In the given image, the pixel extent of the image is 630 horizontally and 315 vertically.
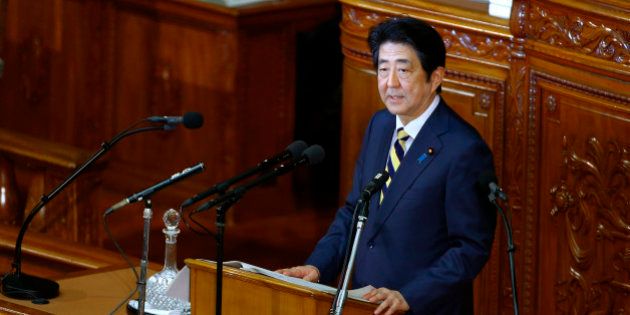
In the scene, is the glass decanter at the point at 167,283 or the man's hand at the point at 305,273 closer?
the man's hand at the point at 305,273

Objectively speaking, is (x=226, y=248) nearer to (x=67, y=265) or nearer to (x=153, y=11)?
(x=153, y=11)

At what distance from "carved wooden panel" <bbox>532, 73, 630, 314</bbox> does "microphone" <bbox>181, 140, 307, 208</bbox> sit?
1.50m

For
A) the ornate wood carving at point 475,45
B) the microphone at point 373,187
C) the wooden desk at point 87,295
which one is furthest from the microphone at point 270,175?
the ornate wood carving at point 475,45

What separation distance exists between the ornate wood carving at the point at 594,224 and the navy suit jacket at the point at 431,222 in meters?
1.03

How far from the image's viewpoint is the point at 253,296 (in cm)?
431

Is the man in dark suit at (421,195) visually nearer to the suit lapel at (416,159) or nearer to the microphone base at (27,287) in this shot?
the suit lapel at (416,159)

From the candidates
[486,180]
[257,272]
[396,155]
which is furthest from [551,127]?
[257,272]

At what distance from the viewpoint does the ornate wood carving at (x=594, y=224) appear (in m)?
5.42

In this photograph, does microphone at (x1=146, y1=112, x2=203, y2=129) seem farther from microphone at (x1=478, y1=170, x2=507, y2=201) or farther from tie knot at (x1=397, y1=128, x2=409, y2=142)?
microphone at (x1=478, y1=170, x2=507, y2=201)

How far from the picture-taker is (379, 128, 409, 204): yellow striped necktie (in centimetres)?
468

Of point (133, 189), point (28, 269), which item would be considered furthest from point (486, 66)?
point (133, 189)

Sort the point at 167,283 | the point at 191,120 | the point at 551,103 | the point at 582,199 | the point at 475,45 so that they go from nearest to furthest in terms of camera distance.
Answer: the point at 191,120 < the point at 167,283 < the point at 582,199 < the point at 551,103 < the point at 475,45

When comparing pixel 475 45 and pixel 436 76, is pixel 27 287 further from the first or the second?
pixel 475 45

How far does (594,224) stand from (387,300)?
1.48 meters
